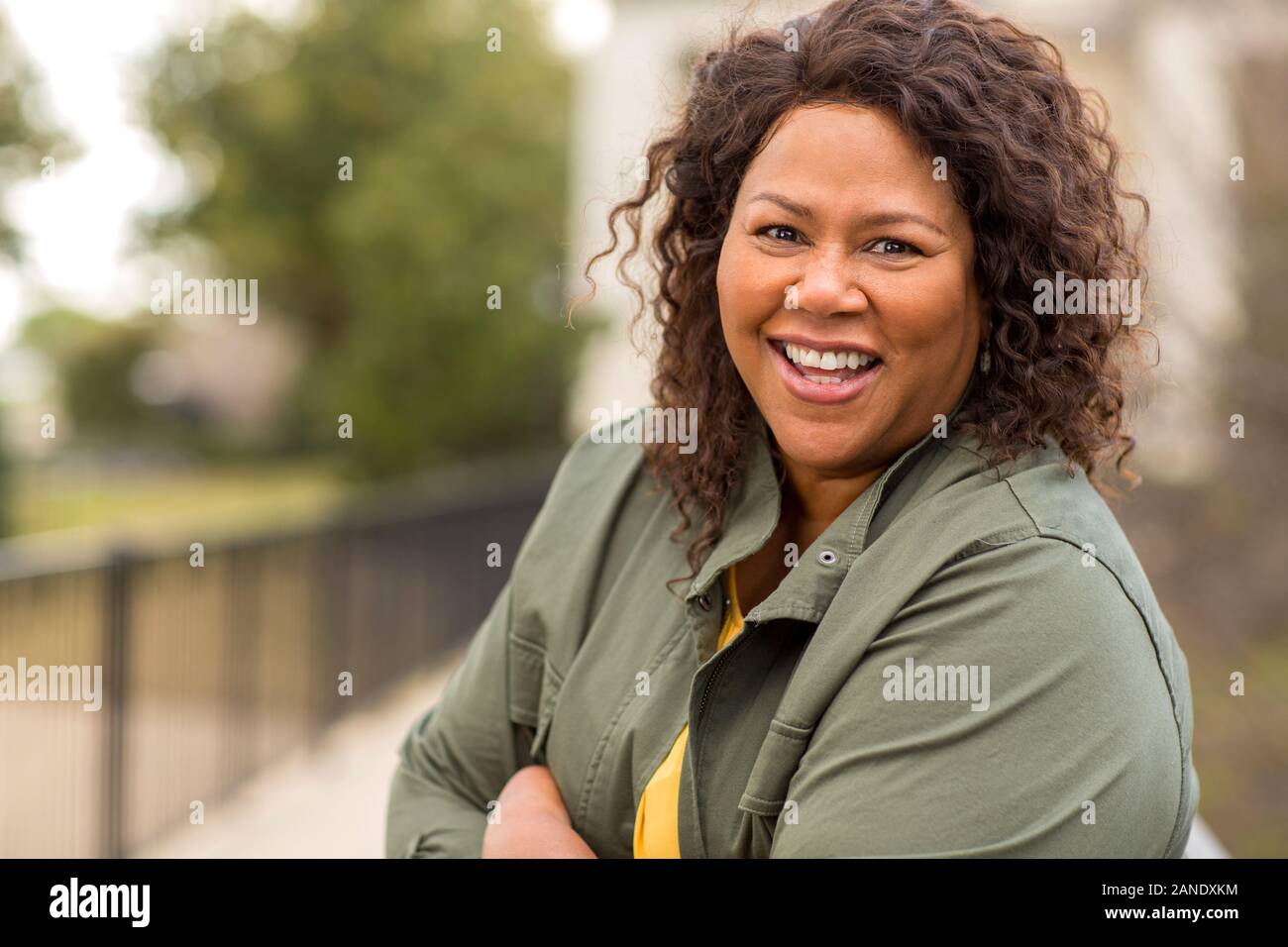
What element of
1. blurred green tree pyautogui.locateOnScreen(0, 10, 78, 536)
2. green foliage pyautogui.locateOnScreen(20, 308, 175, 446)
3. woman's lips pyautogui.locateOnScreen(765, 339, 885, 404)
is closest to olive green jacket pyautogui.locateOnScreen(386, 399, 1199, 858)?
woman's lips pyautogui.locateOnScreen(765, 339, 885, 404)

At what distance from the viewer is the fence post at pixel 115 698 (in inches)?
207

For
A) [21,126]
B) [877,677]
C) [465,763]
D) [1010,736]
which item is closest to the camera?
[1010,736]

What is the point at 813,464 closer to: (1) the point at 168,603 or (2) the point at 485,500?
(1) the point at 168,603

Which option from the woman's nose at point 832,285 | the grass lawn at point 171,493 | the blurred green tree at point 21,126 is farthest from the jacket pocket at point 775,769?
the grass lawn at point 171,493

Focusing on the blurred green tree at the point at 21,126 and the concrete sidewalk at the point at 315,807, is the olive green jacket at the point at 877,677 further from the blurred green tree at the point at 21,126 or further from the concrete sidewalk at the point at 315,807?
the blurred green tree at the point at 21,126

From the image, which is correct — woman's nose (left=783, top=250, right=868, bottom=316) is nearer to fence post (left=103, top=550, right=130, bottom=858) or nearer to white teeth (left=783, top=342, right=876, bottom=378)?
white teeth (left=783, top=342, right=876, bottom=378)

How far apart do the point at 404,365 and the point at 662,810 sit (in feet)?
44.6

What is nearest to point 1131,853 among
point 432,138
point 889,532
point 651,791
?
point 889,532

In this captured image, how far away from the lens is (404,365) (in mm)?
15117

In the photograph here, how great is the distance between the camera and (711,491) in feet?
6.84

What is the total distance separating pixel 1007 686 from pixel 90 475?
114 ft

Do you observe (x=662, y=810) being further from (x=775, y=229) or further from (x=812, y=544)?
(x=775, y=229)

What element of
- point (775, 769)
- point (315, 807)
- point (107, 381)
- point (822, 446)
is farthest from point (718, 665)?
point (107, 381)

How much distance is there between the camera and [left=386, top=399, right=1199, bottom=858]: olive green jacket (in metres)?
1.57
